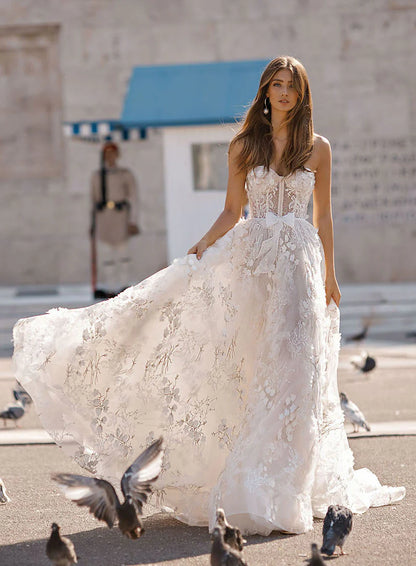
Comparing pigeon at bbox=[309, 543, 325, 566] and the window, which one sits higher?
the window

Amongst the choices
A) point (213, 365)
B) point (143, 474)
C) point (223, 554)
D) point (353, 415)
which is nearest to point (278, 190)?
point (213, 365)

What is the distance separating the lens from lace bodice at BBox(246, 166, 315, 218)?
236 inches

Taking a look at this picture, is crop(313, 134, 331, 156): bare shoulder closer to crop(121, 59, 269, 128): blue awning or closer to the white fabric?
the white fabric

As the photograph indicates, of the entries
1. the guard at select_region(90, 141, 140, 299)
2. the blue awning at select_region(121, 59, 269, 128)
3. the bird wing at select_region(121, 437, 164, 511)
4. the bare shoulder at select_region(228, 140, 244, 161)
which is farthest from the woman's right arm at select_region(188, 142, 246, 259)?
the blue awning at select_region(121, 59, 269, 128)

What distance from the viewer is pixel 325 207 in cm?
617

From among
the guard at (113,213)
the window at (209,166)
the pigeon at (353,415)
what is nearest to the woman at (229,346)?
the pigeon at (353,415)

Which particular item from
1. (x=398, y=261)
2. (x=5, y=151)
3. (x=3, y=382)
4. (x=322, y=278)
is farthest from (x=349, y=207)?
(x=322, y=278)

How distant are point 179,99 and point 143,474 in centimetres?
1276

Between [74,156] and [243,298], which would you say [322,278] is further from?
[74,156]

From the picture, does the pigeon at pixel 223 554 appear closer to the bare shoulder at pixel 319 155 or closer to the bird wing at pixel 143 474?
the bird wing at pixel 143 474

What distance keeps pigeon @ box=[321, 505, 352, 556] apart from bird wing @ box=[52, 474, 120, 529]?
938mm

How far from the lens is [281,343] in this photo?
5.80 m

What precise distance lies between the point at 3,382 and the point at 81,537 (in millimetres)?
6859

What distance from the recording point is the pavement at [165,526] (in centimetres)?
523
